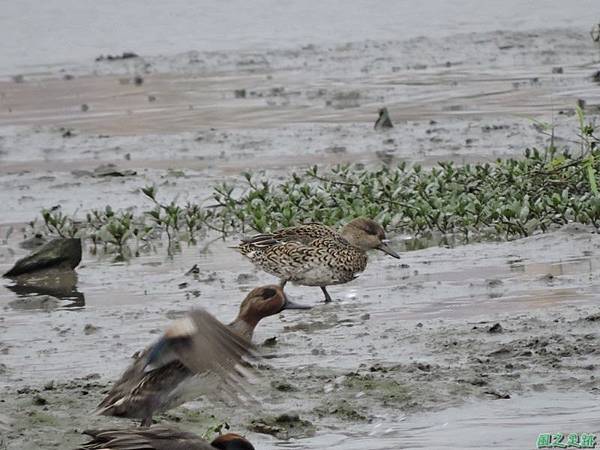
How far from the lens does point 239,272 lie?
10.8 metres

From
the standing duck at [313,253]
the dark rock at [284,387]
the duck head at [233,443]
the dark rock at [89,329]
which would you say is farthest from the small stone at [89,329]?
the duck head at [233,443]

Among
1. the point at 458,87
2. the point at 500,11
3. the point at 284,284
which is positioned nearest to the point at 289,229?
the point at 284,284

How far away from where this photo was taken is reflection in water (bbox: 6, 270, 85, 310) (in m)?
10.1

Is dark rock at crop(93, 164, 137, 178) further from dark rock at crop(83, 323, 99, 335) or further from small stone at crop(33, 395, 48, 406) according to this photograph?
small stone at crop(33, 395, 48, 406)

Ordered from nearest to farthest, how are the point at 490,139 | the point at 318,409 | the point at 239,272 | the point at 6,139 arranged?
1. the point at 318,409
2. the point at 239,272
3. the point at 490,139
4. the point at 6,139

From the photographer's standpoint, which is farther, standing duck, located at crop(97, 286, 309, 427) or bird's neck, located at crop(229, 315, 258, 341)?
bird's neck, located at crop(229, 315, 258, 341)

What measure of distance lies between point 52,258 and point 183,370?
420cm

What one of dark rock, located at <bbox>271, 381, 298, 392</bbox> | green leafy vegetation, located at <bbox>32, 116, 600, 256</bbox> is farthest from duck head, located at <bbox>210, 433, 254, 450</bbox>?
green leafy vegetation, located at <bbox>32, 116, 600, 256</bbox>

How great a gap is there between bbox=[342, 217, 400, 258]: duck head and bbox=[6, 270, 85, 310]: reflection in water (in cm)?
186

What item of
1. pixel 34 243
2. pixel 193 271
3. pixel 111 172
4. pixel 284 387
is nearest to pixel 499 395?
pixel 284 387

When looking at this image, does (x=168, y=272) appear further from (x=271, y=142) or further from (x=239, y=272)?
(x=271, y=142)

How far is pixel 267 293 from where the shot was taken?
775 cm

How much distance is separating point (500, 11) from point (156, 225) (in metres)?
16.2

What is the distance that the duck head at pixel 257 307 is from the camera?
301 inches
